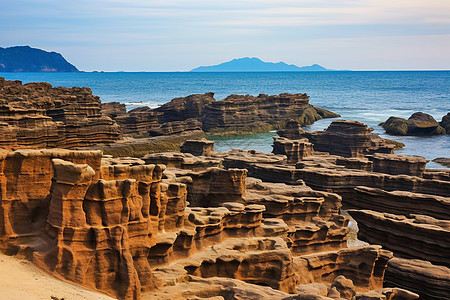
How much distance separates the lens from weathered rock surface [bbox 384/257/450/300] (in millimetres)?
19250

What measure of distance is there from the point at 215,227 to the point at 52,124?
21.6m

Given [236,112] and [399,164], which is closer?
[399,164]

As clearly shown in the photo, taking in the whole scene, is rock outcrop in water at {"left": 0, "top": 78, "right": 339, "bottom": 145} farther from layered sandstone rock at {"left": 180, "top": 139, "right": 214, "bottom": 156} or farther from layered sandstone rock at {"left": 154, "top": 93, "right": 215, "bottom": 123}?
layered sandstone rock at {"left": 180, "top": 139, "right": 214, "bottom": 156}

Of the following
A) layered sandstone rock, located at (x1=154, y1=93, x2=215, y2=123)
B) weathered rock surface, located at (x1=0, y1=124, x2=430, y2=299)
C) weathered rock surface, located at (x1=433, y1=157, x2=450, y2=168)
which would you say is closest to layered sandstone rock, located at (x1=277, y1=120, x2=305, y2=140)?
weathered rock surface, located at (x1=433, y1=157, x2=450, y2=168)

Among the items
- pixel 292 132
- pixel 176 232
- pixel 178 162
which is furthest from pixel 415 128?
pixel 176 232

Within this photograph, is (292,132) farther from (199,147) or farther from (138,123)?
(138,123)

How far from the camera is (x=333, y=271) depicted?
21266mm

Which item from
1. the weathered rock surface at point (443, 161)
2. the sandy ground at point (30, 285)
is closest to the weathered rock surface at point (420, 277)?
the sandy ground at point (30, 285)

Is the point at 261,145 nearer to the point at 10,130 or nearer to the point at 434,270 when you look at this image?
the point at 10,130

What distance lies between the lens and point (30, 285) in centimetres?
1161

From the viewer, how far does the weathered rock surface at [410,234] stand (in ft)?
72.7

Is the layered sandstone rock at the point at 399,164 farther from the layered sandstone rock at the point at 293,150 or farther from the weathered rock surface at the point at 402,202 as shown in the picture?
the weathered rock surface at the point at 402,202

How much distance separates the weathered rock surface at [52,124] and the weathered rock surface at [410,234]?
20.4 meters

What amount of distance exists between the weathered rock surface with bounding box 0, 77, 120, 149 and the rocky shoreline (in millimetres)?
268
